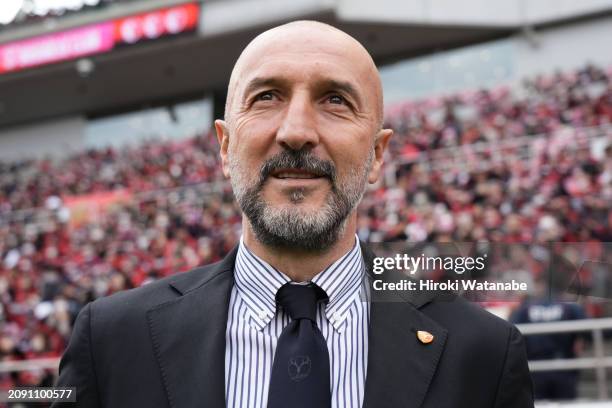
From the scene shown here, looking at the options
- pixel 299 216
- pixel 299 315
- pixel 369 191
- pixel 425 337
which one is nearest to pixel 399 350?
pixel 425 337

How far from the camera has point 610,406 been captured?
371 cm

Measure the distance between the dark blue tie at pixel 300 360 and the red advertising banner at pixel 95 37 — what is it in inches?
780

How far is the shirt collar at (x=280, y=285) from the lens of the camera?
5.16ft

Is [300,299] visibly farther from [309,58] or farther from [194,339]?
[309,58]

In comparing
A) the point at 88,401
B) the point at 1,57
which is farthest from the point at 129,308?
the point at 1,57

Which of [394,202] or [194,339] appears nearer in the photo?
[194,339]

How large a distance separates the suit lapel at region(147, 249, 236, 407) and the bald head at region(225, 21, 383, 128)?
0.39 metres

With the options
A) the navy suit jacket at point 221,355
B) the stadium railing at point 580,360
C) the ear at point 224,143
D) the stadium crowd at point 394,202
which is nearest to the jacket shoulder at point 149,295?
the navy suit jacket at point 221,355

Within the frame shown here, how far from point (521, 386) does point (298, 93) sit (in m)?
0.76

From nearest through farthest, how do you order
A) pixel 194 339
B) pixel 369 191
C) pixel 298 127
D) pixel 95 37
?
pixel 298 127 → pixel 194 339 → pixel 369 191 → pixel 95 37

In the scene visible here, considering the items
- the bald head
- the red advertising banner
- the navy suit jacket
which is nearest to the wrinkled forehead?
the bald head

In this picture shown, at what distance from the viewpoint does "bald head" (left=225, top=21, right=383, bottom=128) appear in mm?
1562

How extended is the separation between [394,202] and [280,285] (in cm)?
917

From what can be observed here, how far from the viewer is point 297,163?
147cm
